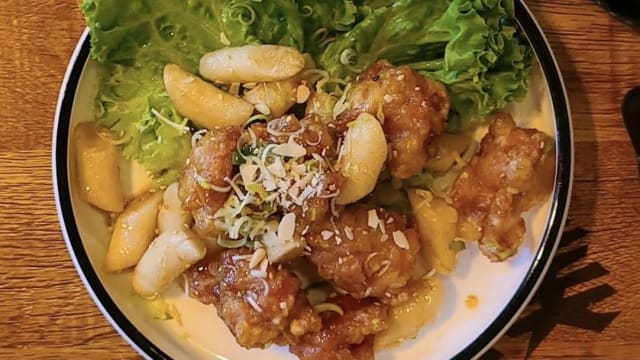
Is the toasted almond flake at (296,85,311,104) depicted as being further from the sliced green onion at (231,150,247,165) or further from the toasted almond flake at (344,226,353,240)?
the toasted almond flake at (344,226,353,240)

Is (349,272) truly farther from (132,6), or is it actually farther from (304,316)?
(132,6)

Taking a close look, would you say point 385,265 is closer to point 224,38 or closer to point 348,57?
point 348,57

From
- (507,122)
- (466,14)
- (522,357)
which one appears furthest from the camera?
(522,357)

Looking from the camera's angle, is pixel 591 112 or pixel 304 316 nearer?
pixel 304 316

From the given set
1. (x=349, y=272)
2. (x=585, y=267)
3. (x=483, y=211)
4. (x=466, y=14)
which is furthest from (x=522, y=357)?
(x=466, y=14)

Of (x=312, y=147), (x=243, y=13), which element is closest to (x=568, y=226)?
(x=312, y=147)

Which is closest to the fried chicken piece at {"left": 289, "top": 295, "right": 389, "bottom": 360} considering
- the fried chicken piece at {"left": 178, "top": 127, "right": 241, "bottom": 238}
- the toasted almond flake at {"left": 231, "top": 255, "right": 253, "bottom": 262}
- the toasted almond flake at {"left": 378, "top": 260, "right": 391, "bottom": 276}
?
the toasted almond flake at {"left": 378, "top": 260, "right": 391, "bottom": 276}
